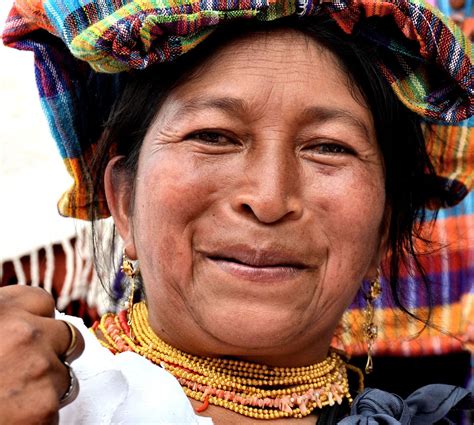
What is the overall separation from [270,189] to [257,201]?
0.04 metres

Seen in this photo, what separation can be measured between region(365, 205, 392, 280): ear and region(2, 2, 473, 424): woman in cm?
3

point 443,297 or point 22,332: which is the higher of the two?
point 22,332

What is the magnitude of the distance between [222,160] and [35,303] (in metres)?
0.60

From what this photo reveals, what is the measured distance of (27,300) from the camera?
1440mm

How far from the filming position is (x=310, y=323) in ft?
6.48

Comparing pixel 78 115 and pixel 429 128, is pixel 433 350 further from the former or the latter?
pixel 78 115

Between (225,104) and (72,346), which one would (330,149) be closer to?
(225,104)

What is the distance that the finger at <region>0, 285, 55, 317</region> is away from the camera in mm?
1423

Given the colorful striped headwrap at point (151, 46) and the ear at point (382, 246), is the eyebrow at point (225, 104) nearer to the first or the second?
the colorful striped headwrap at point (151, 46)

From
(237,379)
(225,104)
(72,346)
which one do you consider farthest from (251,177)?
(72,346)

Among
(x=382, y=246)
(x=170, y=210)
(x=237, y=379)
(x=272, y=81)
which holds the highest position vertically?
(x=272, y=81)

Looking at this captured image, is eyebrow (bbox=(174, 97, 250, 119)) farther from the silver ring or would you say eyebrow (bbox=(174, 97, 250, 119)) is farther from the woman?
the silver ring

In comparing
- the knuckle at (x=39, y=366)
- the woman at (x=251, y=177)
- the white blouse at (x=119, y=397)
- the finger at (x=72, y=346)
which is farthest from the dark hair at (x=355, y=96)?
the knuckle at (x=39, y=366)

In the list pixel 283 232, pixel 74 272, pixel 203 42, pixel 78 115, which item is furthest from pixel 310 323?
pixel 74 272
